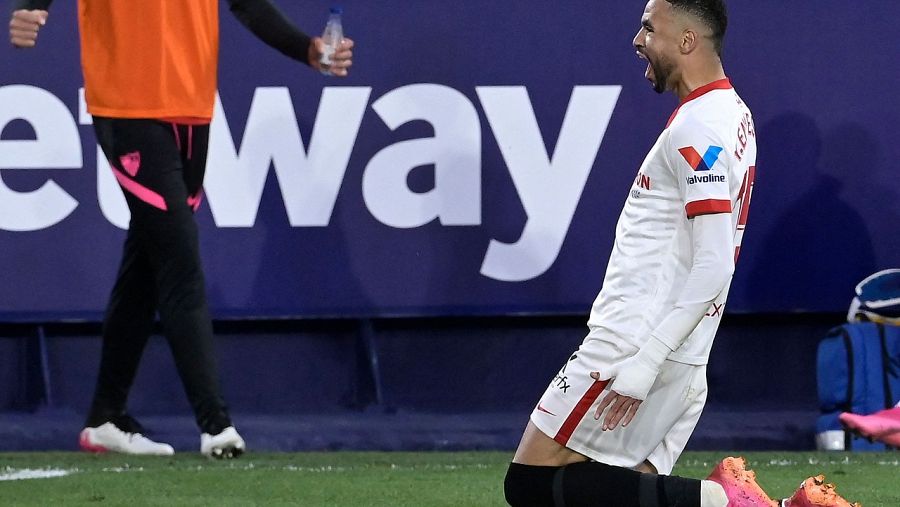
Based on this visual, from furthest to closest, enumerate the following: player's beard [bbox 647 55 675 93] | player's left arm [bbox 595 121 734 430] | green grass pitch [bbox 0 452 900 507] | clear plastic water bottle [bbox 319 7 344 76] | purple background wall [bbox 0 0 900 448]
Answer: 1. purple background wall [bbox 0 0 900 448]
2. clear plastic water bottle [bbox 319 7 344 76]
3. green grass pitch [bbox 0 452 900 507]
4. player's beard [bbox 647 55 675 93]
5. player's left arm [bbox 595 121 734 430]

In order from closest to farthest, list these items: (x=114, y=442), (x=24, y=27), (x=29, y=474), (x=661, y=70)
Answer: (x=661, y=70) < (x=24, y=27) < (x=29, y=474) < (x=114, y=442)

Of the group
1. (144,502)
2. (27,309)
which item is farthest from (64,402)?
(144,502)

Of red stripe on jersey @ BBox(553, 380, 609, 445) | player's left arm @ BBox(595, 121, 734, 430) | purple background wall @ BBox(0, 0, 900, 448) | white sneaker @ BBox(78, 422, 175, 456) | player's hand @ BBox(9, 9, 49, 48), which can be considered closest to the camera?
player's left arm @ BBox(595, 121, 734, 430)

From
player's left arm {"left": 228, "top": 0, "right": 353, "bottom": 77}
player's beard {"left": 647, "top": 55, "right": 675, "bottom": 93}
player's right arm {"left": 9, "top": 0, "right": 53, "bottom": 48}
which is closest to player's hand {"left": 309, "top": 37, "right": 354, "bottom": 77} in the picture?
player's left arm {"left": 228, "top": 0, "right": 353, "bottom": 77}

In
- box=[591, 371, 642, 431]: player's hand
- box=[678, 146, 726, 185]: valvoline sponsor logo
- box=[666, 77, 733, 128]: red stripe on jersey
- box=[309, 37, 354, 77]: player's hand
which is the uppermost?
box=[666, 77, 733, 128]: red stripe on jersey

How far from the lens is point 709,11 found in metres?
3.29

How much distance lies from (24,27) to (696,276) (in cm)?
235

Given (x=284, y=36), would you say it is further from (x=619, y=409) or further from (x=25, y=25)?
(x=619, y=409)

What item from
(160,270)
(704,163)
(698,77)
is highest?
(698,77)

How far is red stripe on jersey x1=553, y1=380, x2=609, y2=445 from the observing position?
10.5ft

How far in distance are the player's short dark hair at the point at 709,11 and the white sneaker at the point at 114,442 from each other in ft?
8.16

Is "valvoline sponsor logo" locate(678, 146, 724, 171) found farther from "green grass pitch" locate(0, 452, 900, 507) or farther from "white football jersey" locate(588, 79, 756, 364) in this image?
"green grass pitch" locate(0, 452, 900, 507)

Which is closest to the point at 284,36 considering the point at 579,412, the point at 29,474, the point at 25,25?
the point at 25,25

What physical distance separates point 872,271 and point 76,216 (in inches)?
111
